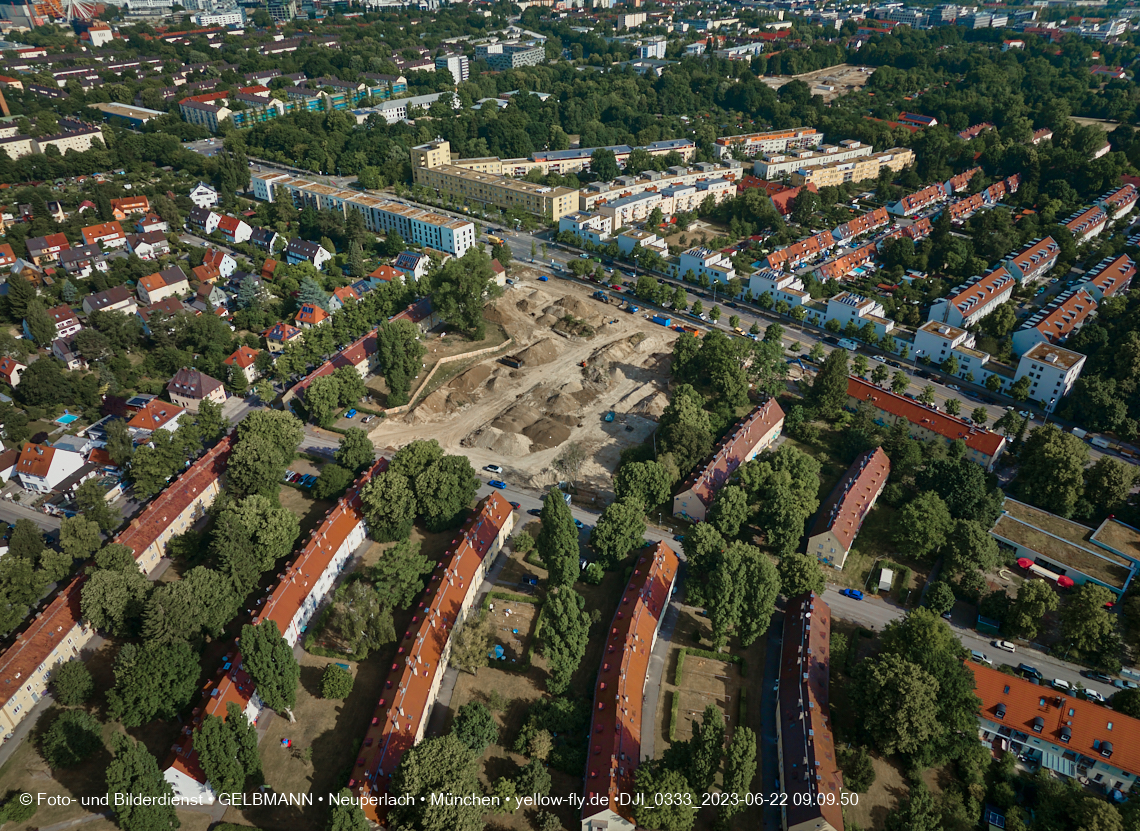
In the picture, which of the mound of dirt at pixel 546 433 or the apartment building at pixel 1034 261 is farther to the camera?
the apartment building at pixel 1034 261

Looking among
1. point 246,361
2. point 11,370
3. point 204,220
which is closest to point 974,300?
point 246,361

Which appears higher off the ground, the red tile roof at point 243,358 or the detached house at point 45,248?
the detached house at point 45,248

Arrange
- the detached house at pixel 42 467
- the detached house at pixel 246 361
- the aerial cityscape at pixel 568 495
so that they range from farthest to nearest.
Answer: the detached house at pixel 246 361
the detached house at pixel 42 467
the aerial cityscape at pixel 568 495

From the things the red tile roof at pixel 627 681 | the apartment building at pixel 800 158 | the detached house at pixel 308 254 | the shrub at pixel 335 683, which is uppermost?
the apartment building at pixel 800 158

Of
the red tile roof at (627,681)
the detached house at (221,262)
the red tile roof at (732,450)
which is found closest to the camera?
the red tile roof at (627,681)

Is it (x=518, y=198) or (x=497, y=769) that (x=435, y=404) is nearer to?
(x=497, y=769)

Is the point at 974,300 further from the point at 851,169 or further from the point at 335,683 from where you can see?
the point at 335,683

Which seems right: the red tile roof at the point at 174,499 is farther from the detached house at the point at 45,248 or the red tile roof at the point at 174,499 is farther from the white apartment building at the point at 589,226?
the white apartment building at the point at 589,226

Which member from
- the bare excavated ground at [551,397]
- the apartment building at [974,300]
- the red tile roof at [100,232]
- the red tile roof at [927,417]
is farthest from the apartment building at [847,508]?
the red tile roof at [100,232]
